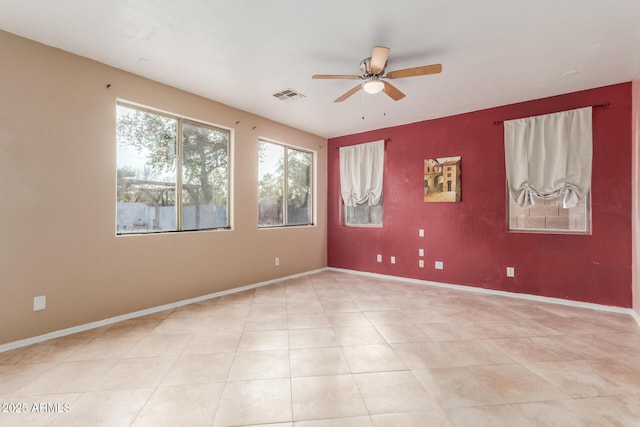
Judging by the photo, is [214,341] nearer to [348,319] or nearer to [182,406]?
[182,406]

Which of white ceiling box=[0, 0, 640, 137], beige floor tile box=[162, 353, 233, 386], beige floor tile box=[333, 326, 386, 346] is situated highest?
white ceiling box=[0, 0, 640, 137]

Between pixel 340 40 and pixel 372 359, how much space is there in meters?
2.85

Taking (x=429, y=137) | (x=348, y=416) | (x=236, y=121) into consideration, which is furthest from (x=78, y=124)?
(x=429, y=137)

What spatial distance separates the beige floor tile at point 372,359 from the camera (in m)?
2.19

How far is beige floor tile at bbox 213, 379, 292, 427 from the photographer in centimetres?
165

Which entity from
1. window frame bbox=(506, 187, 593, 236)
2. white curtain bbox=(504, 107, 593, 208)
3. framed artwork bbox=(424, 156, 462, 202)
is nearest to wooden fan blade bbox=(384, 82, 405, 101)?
framed artwork bbox=(424, 156, 462, 202)

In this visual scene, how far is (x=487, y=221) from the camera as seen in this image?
4.35 meters

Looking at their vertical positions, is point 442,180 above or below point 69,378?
above

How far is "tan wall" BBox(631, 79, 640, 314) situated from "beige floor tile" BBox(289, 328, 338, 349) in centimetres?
353

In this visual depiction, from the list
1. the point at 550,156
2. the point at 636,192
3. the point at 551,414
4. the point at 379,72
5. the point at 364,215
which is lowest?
the point at 551,414

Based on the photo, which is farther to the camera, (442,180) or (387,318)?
(442,180)

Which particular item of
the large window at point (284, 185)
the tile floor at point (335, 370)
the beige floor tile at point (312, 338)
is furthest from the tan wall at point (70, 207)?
the beige floor tile at point (312, 338)

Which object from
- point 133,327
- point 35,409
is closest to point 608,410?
point 35,409

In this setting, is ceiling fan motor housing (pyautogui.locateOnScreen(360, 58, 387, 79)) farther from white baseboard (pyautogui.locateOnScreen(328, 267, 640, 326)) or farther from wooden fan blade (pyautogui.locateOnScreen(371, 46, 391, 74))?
white baseboard (pyautogui.locateOnScreen(328, 267, 640, 326))
